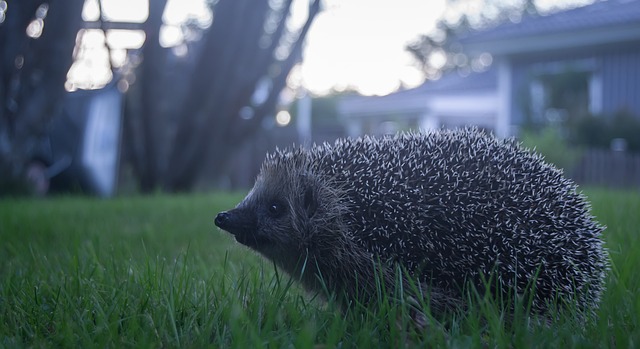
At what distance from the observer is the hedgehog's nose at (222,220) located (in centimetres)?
388

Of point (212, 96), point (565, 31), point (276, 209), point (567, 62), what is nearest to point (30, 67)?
point (212, 96)

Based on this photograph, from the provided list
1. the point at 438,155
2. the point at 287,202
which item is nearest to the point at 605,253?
the point at 438,155

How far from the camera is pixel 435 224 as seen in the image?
3.50 m

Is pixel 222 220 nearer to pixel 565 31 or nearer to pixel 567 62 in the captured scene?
pixel 565 31

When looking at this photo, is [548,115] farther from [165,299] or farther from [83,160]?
[165,299]

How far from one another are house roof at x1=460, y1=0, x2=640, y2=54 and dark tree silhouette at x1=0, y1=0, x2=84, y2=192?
13189 millimetres

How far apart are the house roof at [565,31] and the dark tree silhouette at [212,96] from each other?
8818 mm

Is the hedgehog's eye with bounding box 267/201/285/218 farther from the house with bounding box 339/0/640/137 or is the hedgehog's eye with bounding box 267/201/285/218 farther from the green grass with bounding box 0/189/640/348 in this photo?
the house with bounding box 339/0/640/137

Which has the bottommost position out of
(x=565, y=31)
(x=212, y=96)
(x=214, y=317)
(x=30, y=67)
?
(x=214, y=317)

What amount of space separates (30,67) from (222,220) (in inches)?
271

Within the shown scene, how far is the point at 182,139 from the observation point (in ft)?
42.3

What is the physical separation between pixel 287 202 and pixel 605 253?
1.74 m

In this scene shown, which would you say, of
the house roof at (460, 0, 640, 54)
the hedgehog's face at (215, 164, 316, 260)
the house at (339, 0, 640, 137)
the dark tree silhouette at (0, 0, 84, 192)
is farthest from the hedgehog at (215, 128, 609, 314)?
the house roof at (460, 0, 640, 54)

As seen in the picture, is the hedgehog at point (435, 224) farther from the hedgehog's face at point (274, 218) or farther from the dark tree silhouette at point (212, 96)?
the dark tree silhouette at point (212, 96)
